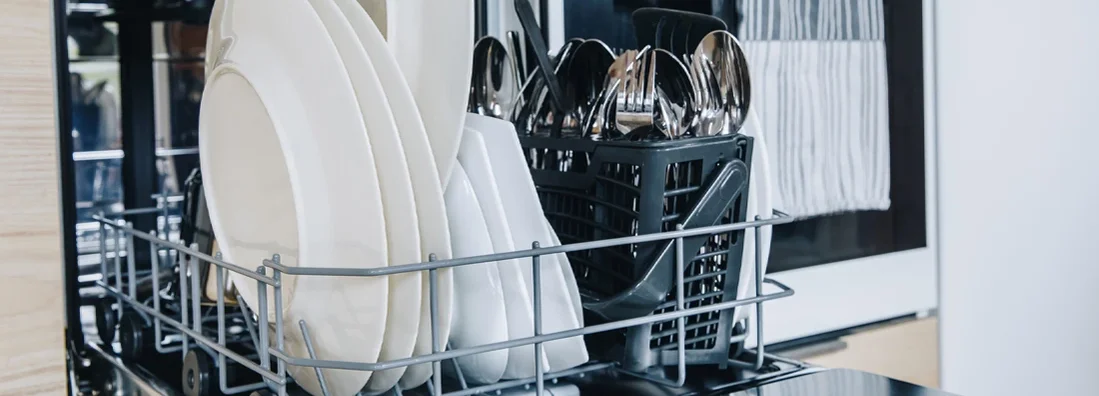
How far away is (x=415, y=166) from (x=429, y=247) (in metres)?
0.05

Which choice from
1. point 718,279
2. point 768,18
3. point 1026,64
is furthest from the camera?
point 1026,64

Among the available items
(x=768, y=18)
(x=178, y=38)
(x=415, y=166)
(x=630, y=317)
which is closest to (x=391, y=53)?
(x=415, y=166)

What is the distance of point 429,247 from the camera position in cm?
49

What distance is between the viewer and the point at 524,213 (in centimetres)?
55

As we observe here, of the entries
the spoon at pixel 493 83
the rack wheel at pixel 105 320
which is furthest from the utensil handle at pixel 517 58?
the rack wheel at pixel 105 320

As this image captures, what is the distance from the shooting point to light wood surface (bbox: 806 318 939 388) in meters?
1.16

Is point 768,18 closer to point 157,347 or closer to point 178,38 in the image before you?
point 178,38

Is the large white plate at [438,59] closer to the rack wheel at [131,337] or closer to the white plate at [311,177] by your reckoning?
the white plate at [311,177]

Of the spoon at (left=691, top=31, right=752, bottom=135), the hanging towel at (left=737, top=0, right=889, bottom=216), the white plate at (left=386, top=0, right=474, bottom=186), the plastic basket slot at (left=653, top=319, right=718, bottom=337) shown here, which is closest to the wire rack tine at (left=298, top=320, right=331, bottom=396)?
the white plate at (left=386, top=0, right=474, bottom=186)

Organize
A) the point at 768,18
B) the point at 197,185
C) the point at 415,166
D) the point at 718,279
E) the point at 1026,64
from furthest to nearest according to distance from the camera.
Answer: the point at 1026,64 → the point at 768,18 → the point at 197,185 → the point at 718,279 → the point at 415,166

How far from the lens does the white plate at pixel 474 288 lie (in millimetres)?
525

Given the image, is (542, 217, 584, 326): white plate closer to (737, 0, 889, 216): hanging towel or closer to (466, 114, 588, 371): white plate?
(466, 114, 588, 371): white plate

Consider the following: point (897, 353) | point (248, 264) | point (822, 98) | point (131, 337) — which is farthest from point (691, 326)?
point (897, 353)

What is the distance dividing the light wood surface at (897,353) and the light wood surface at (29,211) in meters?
0.87
